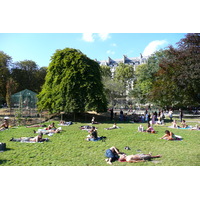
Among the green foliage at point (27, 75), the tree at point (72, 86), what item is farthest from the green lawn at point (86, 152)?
the green foliage at point (27, 75)

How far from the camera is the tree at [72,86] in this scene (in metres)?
16.5

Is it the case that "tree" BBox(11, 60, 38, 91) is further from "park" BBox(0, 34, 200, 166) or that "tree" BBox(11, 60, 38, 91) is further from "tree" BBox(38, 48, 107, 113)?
"tree" BBox(38, 48, 107, 113)

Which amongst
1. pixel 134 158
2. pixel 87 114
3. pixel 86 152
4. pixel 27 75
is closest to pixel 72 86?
pixel 87 114

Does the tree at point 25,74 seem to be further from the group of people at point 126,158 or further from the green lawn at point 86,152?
the group of people at point 126,158

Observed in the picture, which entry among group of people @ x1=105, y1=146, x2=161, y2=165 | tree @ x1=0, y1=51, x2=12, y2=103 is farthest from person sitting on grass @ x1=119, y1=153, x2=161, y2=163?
tree @ x1=0, y1=51, x2=12, y2=103

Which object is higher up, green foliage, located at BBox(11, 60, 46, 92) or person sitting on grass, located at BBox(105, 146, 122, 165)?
green foliage, located at BBox(11, 60, 46, 92)

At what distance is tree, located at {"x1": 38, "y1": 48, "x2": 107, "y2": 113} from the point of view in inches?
651

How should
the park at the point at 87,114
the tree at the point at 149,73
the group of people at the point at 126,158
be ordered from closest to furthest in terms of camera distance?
the group of people at the point at 126,158
the park at the point at 87,114
the tree at the point at 149,73

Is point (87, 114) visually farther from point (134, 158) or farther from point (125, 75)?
point (125, 75)

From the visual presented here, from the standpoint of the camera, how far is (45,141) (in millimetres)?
9352
